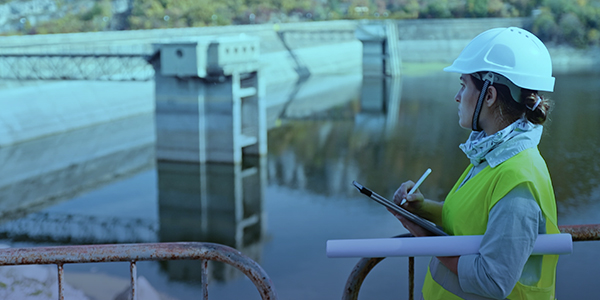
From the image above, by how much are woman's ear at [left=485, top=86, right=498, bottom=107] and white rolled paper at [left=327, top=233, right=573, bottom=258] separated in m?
0.44

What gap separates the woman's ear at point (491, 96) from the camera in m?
2.06

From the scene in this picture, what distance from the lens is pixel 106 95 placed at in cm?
3006

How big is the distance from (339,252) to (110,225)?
15261 mm

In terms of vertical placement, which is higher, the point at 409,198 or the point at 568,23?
the point at 409,198

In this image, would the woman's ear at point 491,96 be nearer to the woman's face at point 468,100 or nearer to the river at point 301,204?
the woman's face at point 468,100

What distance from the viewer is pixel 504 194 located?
1.88 metres

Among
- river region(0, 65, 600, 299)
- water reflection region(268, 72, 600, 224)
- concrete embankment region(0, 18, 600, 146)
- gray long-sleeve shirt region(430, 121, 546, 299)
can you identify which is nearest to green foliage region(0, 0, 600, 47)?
concrete embankment region(0, 18, 600, 146)

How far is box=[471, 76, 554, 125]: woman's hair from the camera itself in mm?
2053

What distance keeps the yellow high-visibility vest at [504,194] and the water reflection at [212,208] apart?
1109cm

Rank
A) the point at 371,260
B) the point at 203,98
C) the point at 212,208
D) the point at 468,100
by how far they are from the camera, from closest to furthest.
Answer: the point at 468,100 < the point at 371,260 < the point at 212,208 < the point at 203,98

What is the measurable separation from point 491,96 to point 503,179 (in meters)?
0.31

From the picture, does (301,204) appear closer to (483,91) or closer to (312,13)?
(483,91)

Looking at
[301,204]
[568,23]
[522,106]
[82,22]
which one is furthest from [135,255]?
[568,23]

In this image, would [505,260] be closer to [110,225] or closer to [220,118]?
[110,225]
